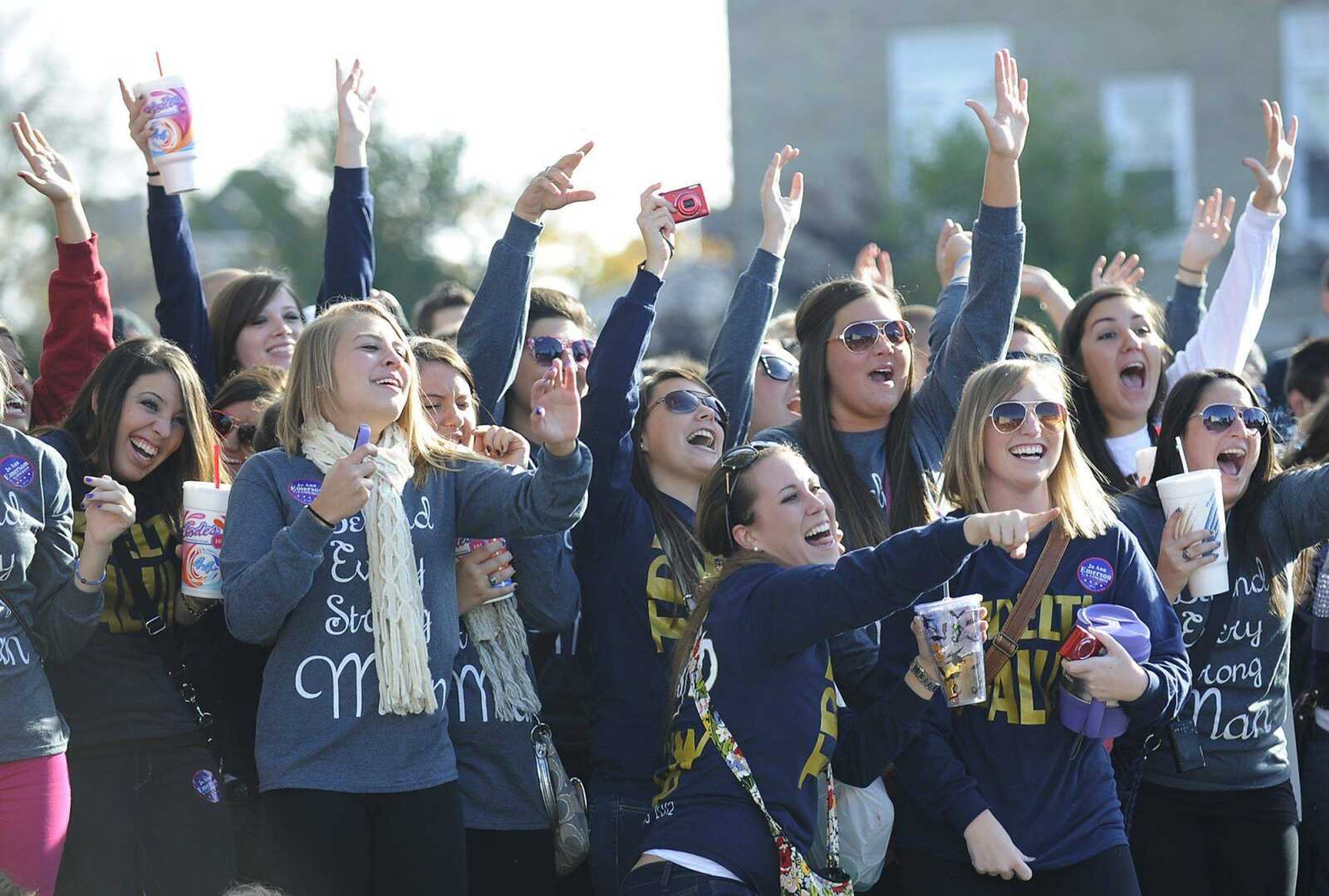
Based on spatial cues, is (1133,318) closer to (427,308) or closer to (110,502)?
(427,308)

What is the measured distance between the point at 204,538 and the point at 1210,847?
3.21m

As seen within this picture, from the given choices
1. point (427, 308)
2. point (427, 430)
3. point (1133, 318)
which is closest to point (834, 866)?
point (427, 430)

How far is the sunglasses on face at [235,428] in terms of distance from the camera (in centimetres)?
526

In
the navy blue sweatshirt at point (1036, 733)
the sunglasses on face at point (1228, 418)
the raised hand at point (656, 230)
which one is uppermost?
the raised hand at point (656, 230)

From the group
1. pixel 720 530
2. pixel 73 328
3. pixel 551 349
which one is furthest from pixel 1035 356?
pixel 73 328

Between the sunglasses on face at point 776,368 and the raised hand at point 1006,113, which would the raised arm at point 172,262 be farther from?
the raised hand at point 1006,113

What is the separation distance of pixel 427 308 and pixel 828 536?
11.4 feet

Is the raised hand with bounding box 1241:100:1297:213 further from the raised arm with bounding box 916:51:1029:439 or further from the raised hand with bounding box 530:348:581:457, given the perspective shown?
the raised hand with bounding box 530:348:581:457

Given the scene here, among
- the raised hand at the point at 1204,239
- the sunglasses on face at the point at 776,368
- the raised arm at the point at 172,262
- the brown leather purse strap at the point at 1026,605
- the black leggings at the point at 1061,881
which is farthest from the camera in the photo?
the raised hand at the point at 1204,239

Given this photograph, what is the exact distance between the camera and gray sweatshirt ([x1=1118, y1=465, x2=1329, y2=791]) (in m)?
4.93

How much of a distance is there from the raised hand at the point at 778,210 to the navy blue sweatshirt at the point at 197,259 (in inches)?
56.0

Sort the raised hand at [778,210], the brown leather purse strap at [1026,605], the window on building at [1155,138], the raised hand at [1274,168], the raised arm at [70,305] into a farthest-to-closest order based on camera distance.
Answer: the window on building at [1155,138]
the raised hand at [1274,168]
the raised hand at [778,210]
the raised arm at [70,305]
the brown leather purse strap at [1026,605]

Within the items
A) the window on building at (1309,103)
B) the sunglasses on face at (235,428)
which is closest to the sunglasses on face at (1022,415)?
the sunglasses on face at (235,428)

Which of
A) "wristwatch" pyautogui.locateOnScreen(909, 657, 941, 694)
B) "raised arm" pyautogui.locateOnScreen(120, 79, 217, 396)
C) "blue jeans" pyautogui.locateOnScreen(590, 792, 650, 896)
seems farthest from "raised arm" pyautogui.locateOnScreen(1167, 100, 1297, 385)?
"raised arm" pyautogui.locateOnScreen(120, 79, 217, 396)
